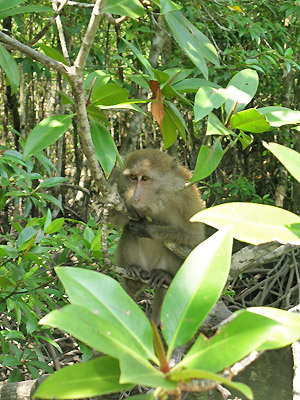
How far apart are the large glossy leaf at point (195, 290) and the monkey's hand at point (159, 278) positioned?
6.12ft

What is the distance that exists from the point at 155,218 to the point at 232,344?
2.30 meters

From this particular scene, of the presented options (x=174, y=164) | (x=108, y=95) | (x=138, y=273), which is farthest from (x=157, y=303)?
(x=108, y=95)

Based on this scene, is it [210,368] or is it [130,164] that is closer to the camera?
[210,368]

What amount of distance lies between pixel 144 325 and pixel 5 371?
3.04 metres

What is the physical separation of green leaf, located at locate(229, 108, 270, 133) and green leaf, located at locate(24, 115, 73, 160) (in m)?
0.44

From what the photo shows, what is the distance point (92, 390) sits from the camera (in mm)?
715

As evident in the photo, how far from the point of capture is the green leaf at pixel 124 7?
4.20ft

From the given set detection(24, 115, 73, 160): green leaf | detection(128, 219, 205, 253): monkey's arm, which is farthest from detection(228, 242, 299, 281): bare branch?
detection(128, 219, 205, 253): monkey's arm

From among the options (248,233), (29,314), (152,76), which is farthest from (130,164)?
(248,233)

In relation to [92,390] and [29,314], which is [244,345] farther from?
[29,314]

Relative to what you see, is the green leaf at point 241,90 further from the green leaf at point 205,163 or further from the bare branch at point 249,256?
the bare branch at point 249,256

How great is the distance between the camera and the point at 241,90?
4.64 ft

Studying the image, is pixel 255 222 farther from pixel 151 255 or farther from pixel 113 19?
pixel 151 255

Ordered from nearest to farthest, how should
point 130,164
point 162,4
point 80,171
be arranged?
1. point 162,4
2. point 130,164
3. point 80,171
